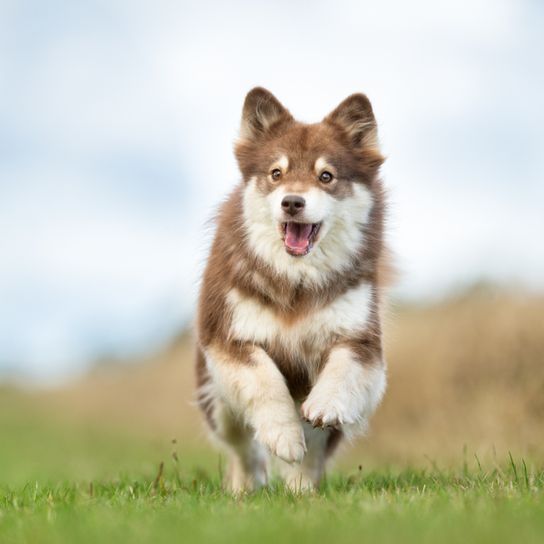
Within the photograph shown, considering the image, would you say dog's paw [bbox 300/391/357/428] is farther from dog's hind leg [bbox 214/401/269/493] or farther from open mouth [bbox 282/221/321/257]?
dog's hind leg [bbox 214/401/269/493]

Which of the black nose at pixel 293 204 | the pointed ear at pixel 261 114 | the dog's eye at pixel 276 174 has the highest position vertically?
the pointed ear at pixel 261 114

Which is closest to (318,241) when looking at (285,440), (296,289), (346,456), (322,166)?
(296,289)

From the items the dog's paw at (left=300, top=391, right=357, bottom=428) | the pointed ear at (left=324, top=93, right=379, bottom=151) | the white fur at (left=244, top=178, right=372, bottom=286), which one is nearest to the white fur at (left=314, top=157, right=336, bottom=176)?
the white fur at (left=244, top=178, right=372, bottom=286)

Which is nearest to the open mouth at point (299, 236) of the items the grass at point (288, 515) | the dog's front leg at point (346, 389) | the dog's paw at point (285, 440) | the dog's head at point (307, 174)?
the dog's head at point (307, 174)

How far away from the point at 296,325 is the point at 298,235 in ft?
1.76

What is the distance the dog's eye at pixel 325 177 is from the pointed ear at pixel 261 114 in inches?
24.3

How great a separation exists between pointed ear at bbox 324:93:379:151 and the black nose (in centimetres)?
91

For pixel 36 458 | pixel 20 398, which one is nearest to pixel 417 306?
pixel 36 458

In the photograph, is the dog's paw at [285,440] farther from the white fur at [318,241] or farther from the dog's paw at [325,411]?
the white fur at [318,241]

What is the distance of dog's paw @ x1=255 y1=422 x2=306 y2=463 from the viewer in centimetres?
549

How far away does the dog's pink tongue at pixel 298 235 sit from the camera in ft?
19.3

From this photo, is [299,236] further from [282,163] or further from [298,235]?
[282,163]

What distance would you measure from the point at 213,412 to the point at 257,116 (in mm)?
2094

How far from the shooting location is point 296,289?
19.6ft
